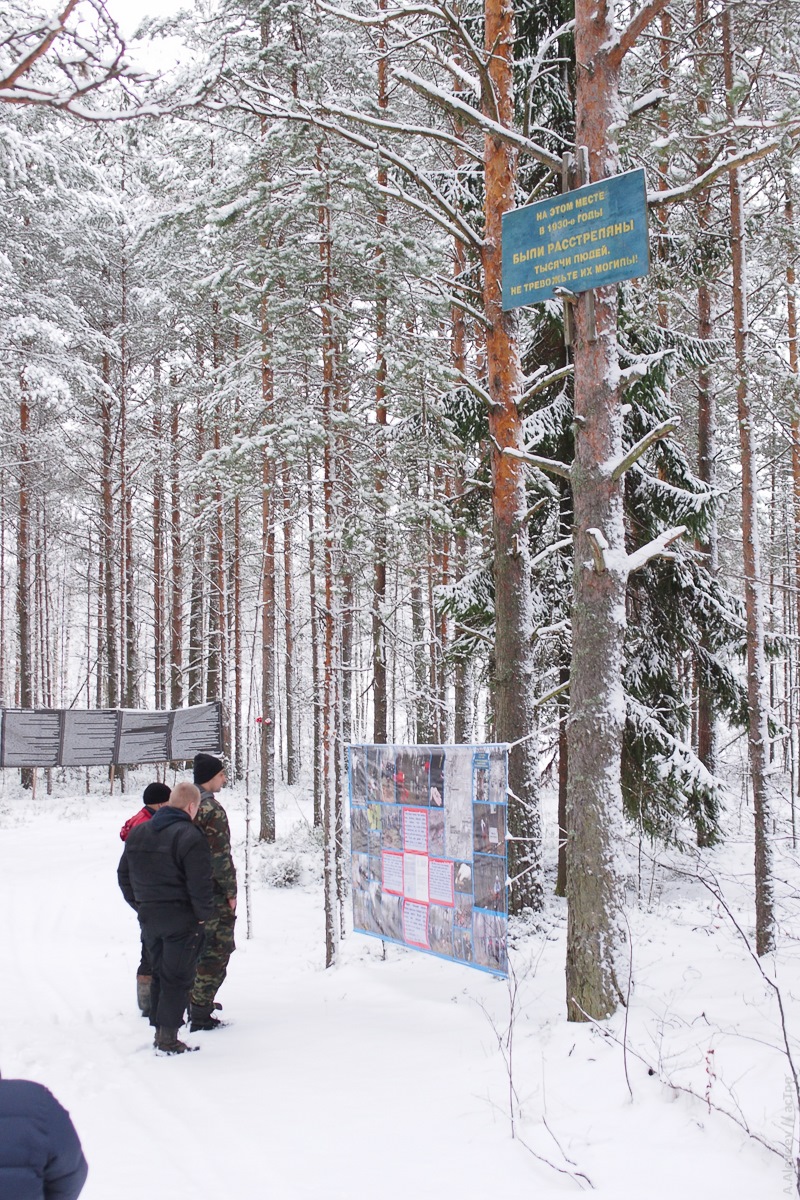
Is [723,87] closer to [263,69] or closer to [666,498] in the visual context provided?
[666,498]

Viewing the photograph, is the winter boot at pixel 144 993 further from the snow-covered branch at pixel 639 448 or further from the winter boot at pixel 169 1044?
the snow-covered branch at pixel 639 448

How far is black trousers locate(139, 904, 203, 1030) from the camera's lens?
231 inches

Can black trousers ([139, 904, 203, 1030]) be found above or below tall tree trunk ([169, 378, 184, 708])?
below

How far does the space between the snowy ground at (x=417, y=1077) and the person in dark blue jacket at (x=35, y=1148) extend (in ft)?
7.87

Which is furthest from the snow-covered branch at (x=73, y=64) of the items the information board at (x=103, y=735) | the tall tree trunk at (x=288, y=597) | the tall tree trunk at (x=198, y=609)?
the tall tree trunk at (x=198, y=609)

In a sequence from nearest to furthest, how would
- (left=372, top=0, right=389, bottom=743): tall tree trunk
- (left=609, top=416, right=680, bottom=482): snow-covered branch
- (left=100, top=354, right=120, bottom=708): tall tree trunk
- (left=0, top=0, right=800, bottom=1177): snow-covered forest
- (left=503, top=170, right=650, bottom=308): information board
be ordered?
(left=609, top=416, right=680, bottom=482): snow-covered branch < (left=503, top=170, right=650, bottom=308): information board < (left=0, top=0, right=800, bottom=1177): snow-covered forest < (left=372, top=0, right=389, bottom=743): tall tree trunk < (left=100, top=354, right=120, bottom=708): tall tree trunk

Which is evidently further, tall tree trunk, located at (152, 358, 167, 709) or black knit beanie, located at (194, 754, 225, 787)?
tall tree trunk, located at (152, 358, 167, 709)

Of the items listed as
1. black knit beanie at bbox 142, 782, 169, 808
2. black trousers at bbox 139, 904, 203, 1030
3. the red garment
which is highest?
black knit beanie at bbox 142, 782, 169, 808

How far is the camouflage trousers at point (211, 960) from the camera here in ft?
20.8

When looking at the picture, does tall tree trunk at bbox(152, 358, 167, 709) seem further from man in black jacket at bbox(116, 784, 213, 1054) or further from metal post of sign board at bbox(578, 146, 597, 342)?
metal post of sign board at bbox(578, 146, 597, 342)

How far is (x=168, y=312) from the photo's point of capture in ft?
66.7

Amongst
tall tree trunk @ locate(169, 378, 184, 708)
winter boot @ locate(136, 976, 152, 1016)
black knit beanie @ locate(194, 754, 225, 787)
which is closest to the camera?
black knit beanie @ locate(194, 754, 225, 787)

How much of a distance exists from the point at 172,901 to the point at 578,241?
16.6ft

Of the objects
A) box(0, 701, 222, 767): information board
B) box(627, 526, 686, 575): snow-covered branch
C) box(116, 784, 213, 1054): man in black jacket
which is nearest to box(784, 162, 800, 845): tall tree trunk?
box(627, 526, 686, 575): snow-covered branch
